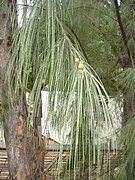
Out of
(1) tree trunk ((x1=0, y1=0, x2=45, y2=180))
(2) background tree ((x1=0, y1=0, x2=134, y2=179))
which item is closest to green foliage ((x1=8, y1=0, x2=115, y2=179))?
(2) background tree ((x1=0, y1=0, x2=134, y2=179))

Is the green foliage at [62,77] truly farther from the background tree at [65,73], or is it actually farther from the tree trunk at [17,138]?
the tree trunk at [17,138]

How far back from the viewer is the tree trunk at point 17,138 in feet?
2.64

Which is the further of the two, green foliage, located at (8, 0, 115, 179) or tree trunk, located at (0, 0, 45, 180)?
tree trunk, located at (0, 0, 45, 180)

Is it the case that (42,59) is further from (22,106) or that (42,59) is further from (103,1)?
(103,1)

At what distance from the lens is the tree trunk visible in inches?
31.7

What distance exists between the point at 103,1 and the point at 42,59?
1.81 ft

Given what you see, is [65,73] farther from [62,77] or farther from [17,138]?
[17,138]

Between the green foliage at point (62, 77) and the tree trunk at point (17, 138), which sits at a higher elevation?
the green foliage at point (62, 77)

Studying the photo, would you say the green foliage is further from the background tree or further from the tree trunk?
the tree trunk

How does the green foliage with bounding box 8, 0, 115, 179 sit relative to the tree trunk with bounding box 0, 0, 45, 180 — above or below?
above

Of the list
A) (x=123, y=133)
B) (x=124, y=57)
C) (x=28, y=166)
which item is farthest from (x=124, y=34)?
(x=28, y=166)

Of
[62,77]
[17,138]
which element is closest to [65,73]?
[62,77]

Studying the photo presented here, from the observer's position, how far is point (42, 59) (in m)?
0.63

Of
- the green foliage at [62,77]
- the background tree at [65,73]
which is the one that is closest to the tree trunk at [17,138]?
the background tree at [65,73]
